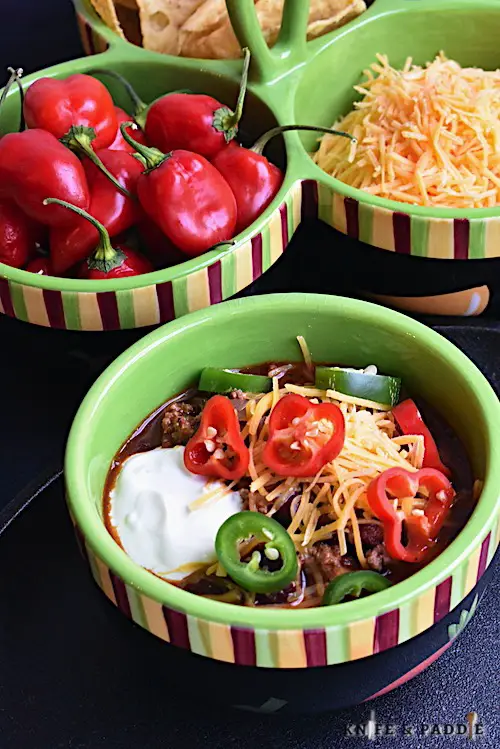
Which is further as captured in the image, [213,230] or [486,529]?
[213,230]

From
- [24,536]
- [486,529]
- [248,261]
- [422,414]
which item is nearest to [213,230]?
[248,261]

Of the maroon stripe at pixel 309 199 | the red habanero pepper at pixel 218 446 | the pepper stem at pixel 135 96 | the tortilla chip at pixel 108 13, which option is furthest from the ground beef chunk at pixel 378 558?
the tortilla chip at pixel 108 13

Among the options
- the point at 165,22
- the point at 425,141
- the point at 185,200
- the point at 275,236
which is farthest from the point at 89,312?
the point at 165,22

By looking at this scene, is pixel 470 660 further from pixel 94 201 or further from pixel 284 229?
pixel 94 201

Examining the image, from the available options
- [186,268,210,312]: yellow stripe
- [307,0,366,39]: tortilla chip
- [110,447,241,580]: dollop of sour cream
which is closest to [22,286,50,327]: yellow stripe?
[186,268,210,312]: yellow stripe

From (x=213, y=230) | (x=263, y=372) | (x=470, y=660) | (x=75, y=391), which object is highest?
(x=213, y=230)

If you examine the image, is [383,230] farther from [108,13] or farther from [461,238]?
[108,13]
